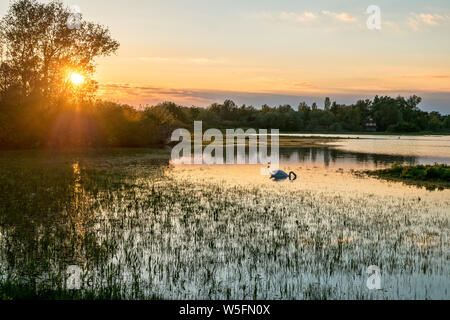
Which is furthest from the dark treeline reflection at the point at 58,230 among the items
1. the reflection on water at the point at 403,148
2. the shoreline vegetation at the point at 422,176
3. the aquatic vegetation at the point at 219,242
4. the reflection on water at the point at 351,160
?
the reflection on water at the point at 403,148

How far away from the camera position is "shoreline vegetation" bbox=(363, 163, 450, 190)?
24.0 m

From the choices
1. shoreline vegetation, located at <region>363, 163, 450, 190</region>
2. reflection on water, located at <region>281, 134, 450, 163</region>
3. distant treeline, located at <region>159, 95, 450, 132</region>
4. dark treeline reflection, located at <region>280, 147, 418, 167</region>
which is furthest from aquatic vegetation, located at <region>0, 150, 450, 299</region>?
distant treeline, located at <region>159, 95, 450, 132</region>

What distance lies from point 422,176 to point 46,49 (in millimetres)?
42331

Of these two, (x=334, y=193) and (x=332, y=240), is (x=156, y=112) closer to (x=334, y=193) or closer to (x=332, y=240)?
(x=334, y=193)

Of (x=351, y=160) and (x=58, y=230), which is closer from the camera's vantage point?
(x=58, y=230)

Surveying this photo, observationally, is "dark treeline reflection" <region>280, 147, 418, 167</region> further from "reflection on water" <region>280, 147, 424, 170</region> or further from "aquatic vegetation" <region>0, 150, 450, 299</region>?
"aquatic vegetation" <region>0, 150, 450, 299</region>

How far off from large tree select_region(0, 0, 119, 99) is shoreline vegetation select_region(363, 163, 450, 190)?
38.1 metres

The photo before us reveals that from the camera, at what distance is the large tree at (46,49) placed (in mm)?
47094

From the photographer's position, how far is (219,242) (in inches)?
465

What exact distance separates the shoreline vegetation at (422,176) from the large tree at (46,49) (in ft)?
125

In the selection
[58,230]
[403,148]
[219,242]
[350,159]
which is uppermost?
[58,230]

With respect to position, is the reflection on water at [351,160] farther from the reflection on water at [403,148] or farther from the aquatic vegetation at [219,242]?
the aquatic vegetation at [219,242]

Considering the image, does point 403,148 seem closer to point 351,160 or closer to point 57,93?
point 351,160

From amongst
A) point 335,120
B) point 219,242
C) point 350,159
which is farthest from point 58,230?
point 335,120
